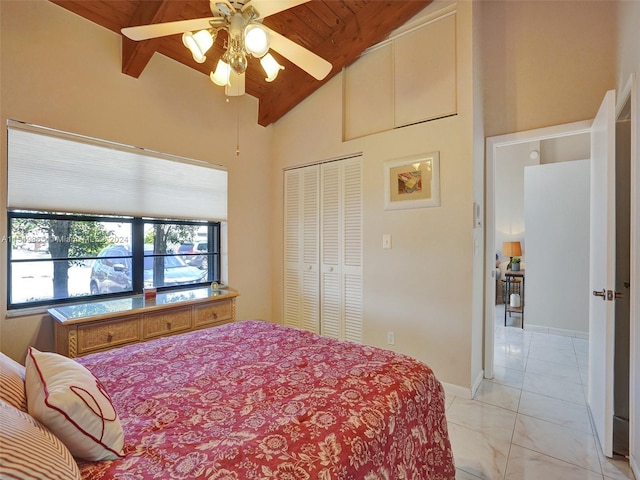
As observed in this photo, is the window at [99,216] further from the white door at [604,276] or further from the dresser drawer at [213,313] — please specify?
the white door at [604,276]

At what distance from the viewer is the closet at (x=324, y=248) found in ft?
10.4

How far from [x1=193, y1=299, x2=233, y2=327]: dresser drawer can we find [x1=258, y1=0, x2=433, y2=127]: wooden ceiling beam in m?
2.27

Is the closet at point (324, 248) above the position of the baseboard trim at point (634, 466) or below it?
above

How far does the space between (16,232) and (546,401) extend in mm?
4243

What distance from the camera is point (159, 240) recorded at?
2.99 meters

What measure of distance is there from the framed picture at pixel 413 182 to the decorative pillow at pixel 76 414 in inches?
98.8

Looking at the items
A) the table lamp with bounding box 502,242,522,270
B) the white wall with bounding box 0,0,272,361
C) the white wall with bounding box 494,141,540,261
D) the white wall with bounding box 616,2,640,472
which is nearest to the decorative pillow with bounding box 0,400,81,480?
the white wall with bounding box 0,0,272,361

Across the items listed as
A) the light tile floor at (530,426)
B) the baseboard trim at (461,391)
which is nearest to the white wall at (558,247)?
the light tile floor at (530,426)

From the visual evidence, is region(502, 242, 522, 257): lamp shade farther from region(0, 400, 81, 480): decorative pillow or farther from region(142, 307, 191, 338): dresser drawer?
region(0, 400, 81, 480): decorative pillow

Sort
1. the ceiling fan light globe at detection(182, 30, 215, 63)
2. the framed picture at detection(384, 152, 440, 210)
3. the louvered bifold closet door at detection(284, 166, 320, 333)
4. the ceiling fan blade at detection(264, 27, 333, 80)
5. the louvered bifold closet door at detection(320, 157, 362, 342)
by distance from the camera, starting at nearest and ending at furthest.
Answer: the ceiling fan light globe at detection(182, 30, 215, 63) < the ceiling fan blade at detection(264, 27, 333, 80) < the framed picture at detection(384, 152, 440, 210) < the louvered bifold closet door at detection(320, 157, 362, 342) < the louvered bifold closet door at detection(284, 166, 320, 333)

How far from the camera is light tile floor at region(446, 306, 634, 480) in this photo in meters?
1.70

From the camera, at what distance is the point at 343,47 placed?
2990 millimetres

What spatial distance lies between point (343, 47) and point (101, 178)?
2.53 meters

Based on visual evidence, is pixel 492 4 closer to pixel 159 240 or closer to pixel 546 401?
pixel 546 401
